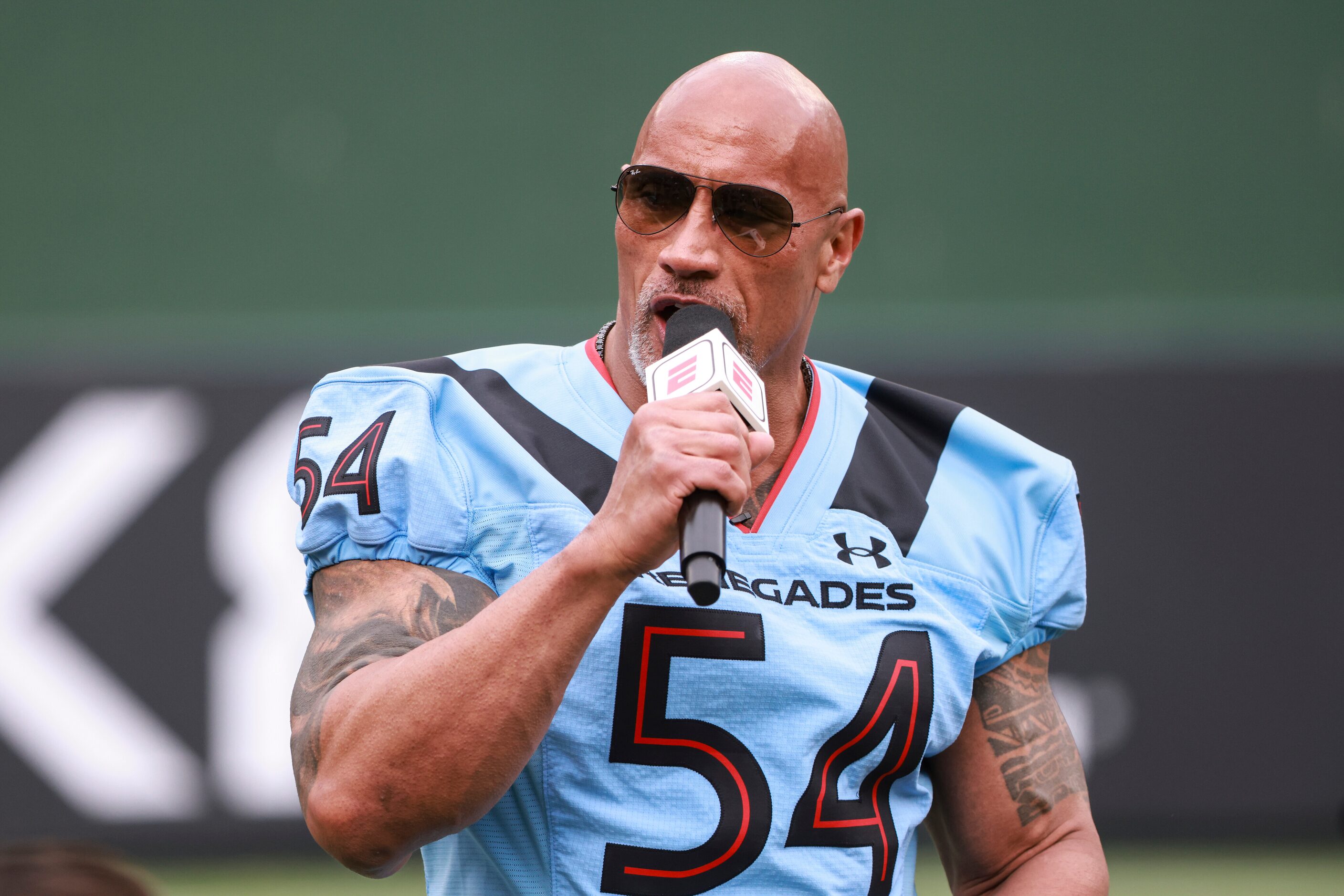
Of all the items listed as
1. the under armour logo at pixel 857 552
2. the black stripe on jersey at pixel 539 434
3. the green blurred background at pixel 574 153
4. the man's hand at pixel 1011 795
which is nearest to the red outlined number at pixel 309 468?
the black stripe on jersey at pixel 539 434

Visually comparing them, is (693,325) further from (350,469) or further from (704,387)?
(350,469)

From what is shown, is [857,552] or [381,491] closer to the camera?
[381,491]

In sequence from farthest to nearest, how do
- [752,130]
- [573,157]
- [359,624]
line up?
[573,157], [752,130], [359,624]

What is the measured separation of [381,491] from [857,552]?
0.71 metres

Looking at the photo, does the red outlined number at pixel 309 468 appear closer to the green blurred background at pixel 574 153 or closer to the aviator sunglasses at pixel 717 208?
the aviator sunglasses at pixel 717 208

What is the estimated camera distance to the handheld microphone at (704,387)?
1.53 metres

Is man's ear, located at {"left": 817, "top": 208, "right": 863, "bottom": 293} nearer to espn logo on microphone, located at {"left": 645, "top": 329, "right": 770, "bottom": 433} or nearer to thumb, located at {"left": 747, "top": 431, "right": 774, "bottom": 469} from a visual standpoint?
espn logo on microphone, located at {"left": 645, "top": 329, "right": 770, "bottom": 433}

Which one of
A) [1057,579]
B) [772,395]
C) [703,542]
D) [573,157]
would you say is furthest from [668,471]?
[573,157]

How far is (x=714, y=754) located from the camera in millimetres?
1988

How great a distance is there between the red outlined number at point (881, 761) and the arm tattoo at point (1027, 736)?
8.2 inches

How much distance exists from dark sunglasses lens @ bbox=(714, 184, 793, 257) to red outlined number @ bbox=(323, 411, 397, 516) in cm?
57

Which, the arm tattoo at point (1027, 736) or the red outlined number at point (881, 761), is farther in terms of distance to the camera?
the arm tattoo at point (1027, 736)

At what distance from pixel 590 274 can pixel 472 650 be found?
5219 millimetres

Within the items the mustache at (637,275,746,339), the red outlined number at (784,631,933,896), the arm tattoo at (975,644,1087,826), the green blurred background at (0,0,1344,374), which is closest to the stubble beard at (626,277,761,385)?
Result: the mustache at (637,275,746,339)
